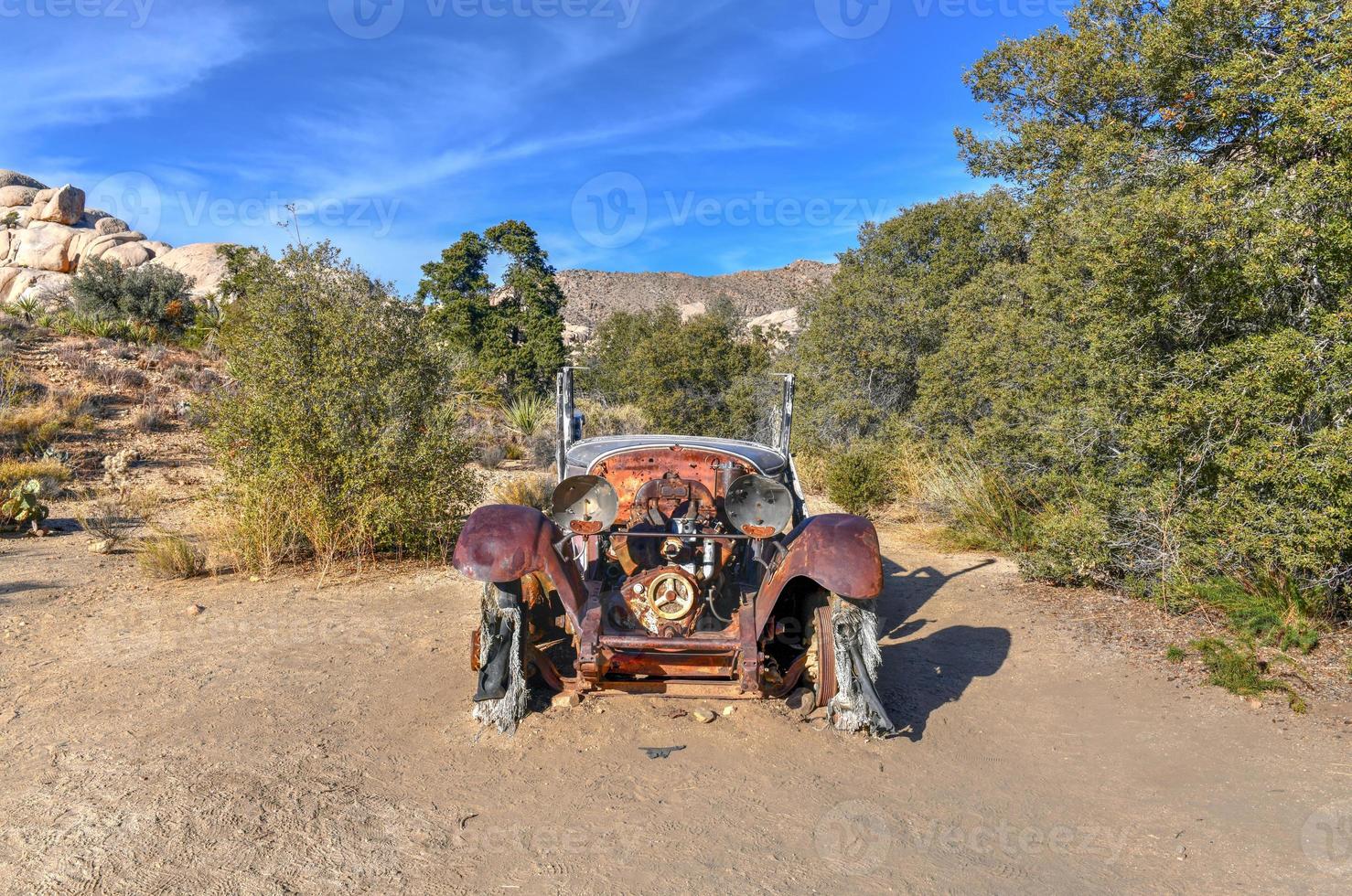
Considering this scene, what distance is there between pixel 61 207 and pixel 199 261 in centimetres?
731

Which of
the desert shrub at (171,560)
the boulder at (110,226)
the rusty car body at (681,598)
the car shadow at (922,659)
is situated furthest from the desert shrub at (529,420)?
the boulder at (110,226)

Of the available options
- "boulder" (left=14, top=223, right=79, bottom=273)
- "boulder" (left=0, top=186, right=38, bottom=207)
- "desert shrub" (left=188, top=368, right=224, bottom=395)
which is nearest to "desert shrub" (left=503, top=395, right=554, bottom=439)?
"desert shrub" (left=188, top=368, right=224, bottom=395)

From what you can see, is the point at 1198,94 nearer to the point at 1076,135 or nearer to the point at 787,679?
the point at 1076,135

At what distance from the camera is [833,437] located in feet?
52.9

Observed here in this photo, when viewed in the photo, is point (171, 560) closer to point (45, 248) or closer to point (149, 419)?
point (149, 419)

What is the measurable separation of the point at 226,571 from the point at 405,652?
10.3 ft

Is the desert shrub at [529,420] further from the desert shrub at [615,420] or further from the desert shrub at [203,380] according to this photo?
the desert shrub at [203,380]

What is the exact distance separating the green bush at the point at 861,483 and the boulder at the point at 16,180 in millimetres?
59741

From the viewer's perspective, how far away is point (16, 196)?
50062 mm

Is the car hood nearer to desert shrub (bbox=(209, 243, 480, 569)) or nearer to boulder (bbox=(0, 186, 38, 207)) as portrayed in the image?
desert shrub (bbox=(209, 243, 480, 569))

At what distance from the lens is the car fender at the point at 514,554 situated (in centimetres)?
479

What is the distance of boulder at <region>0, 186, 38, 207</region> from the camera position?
1959 inches

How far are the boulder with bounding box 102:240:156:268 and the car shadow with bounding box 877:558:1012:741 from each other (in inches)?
1916

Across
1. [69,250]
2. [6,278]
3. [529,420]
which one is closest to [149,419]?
[529,420]
